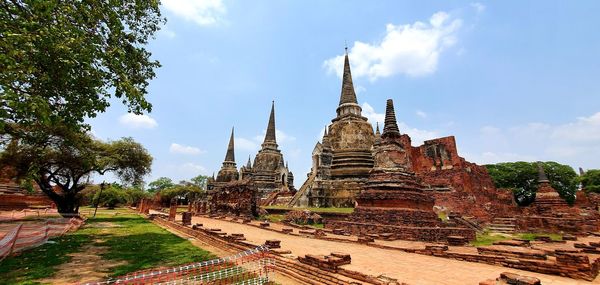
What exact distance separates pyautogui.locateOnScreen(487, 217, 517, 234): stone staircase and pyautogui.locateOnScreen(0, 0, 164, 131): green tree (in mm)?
22682

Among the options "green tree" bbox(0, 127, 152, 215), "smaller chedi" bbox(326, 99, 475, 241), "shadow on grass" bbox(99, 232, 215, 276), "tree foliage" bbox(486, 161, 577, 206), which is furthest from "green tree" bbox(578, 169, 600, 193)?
Answer: "green tree" bbox(0, 127, 152, 215)

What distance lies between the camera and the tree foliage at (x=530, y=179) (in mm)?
41938

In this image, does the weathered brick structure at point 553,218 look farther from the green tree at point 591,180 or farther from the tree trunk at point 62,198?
the tree trunk at point 62,198

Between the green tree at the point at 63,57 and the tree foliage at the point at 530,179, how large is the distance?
161ft

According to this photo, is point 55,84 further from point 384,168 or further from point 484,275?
point 384,168

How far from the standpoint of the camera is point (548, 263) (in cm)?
646

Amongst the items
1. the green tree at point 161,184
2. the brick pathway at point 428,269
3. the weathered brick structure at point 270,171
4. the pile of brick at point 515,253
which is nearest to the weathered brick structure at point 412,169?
the weathered brick structure at point 270,171

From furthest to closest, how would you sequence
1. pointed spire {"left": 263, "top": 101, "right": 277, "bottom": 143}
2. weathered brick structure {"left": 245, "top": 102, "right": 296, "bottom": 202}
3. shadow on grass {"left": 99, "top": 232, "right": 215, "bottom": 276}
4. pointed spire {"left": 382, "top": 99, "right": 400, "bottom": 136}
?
1. pointed spire {"left": 263, "top": 101, "right": 277, "bottom": 143}
2. weathered brick structure {"left": 245, "top": 102, "right": 296, "bottom": 202}
3. pointed spire {"left": 382, "top": 99, "right": 400, "bottom": 136}
4. shadow on grass {"left": 99, "top": 232, "right": 215, "bottom": 276}

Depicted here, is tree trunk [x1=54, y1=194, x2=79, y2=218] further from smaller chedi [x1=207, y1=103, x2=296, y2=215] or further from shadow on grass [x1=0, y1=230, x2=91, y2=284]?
shadow on grass [x1=0, y1=230, x2=91, y2=284]

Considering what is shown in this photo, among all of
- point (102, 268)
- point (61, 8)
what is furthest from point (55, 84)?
point (102, 268)

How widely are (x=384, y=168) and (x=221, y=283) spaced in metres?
11.6

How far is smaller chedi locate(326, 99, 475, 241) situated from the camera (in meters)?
12.5

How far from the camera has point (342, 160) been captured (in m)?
28.6

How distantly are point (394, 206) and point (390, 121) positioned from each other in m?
5.15
